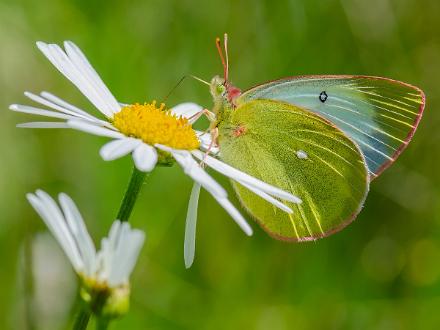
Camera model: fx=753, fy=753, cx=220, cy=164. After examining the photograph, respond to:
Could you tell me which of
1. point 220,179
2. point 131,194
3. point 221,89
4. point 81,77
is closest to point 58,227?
point 131,194

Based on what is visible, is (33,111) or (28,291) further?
(28,291)

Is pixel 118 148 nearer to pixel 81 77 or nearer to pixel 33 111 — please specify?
pixel 33 111

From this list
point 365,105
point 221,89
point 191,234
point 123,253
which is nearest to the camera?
point 123,253

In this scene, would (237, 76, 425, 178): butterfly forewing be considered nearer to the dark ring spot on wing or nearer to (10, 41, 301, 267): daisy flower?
the dark ring spot on wing

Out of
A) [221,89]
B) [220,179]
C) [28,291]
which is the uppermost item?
[221,89]

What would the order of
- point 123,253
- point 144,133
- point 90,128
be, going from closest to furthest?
point 123,253 → point 90,128 → point 144,133

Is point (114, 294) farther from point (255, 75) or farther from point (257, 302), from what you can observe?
point (255, 75)

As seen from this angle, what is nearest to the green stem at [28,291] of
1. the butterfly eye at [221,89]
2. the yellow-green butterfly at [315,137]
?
the yellow-green butterfly at [315,137]

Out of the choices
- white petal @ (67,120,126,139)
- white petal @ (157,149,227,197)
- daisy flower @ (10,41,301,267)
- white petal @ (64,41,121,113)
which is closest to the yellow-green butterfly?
daisy flower @ (10,41,301,267)
